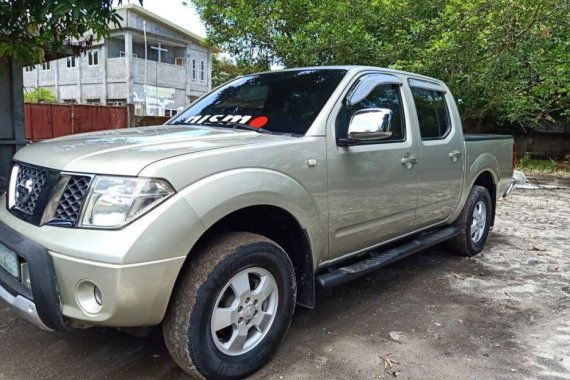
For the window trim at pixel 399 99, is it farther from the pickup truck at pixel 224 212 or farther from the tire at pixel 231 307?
the tire at pixel 231 307

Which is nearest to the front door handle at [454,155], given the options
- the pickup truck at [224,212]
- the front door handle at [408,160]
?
the pickup truck at [224,212]

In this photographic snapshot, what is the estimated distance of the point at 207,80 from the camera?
3322 centimetres

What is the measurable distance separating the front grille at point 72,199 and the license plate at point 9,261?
389 millimetres

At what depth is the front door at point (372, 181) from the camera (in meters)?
3.33

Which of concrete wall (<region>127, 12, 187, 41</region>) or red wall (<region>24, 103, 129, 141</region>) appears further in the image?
concrete wall (<region>127, 12, 187, 41</region>)

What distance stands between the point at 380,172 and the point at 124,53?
91.7ft

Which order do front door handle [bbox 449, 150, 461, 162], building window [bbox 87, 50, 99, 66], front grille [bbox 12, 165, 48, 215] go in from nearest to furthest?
1. front grille [bbox 12, 165, 48, 215]
2. front door handle [bbox 449, 150, 461, 162]
3. building window [bbox 87, 50, 99, 66]

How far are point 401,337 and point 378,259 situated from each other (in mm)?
638

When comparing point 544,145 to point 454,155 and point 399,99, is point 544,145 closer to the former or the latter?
point 454,155

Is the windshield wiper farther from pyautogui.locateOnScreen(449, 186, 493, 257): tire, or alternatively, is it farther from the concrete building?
the concrete building

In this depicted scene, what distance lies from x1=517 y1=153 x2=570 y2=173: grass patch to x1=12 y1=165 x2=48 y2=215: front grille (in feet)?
51.9

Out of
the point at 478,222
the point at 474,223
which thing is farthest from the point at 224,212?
the point at 478,222

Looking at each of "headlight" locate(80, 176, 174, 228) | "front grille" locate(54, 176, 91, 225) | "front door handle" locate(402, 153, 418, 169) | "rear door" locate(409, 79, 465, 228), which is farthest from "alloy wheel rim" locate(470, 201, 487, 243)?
"front grille" locate(54, 176, 91, 225)

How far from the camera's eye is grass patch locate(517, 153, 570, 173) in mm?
15570
